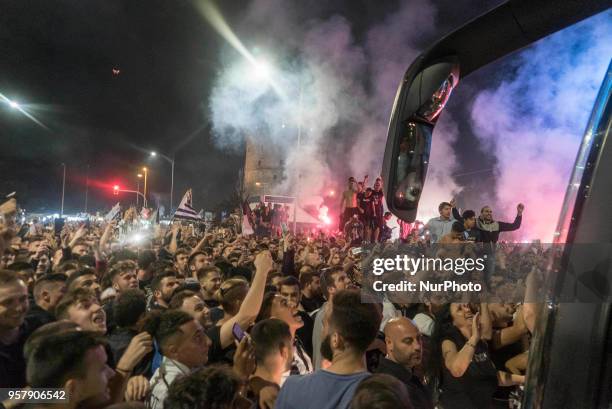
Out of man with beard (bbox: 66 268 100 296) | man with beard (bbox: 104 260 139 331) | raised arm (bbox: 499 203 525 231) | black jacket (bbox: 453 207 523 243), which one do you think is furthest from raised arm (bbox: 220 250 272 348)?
raised arm (bbox: 499 203 525 231)

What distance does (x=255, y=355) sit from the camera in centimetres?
328

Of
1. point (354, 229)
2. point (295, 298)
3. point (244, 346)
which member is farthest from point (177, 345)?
point (354, 229)

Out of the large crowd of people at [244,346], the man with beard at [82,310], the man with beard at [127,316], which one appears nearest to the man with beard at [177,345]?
the large crowd of people at [244,346]

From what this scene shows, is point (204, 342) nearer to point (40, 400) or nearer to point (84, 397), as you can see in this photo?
point (84, 397)

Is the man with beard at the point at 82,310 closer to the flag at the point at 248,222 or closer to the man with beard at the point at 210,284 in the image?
the man with beard at the point at 210,284

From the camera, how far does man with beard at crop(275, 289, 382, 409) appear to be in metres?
2.35

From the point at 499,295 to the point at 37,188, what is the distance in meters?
42.6

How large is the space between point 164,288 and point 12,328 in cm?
189

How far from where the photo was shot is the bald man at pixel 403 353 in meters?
3.15

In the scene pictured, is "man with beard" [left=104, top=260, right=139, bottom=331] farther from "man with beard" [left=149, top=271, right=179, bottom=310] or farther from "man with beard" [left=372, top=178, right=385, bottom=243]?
"man with beard" [left=372, top=178, right=385, bottom=243]

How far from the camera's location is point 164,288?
17.4 feet

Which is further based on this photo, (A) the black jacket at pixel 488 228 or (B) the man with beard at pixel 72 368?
(A) the black jacket at pixel 488 228

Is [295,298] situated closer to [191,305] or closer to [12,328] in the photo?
[191,305]

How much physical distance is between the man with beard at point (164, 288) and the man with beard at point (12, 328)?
1.67m
